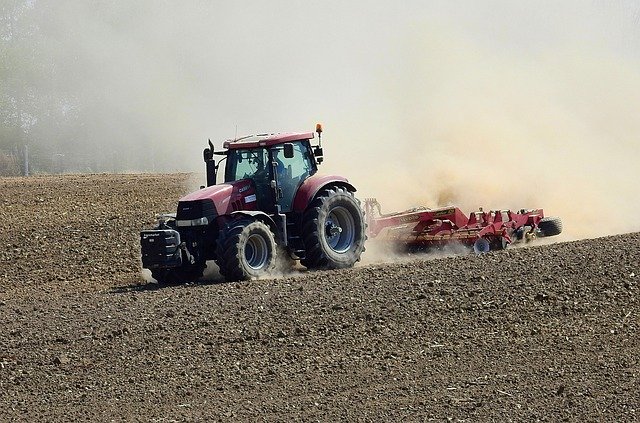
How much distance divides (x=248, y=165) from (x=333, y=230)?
154 cm

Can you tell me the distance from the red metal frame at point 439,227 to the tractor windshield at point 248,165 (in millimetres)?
2202

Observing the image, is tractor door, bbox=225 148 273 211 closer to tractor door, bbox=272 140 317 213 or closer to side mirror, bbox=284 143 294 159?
tractor door, bbox=272 140 317 213

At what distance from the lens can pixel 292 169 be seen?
617 inches

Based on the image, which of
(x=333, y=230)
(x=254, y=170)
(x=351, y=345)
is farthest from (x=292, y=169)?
(x=351, y=345)

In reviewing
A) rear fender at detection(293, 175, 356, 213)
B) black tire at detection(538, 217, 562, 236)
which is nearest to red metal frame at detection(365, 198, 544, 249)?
black tire at detection(538, 217, 562, 236)

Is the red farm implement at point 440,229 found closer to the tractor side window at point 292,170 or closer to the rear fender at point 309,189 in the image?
the rear fender at point 309,189

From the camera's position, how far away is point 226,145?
15.7m

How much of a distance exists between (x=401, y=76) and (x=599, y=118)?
14.3 ft

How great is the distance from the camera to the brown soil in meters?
8.23

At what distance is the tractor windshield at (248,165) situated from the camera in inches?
610

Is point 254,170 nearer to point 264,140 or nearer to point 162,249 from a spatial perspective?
point 264,140

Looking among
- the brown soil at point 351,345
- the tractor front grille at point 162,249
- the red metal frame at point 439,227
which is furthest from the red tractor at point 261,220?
the red metal frame at point 439,227

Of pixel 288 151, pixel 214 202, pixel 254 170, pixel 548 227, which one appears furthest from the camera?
pixel 548 227

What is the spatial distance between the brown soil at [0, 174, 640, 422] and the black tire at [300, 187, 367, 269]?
39.0 inches
